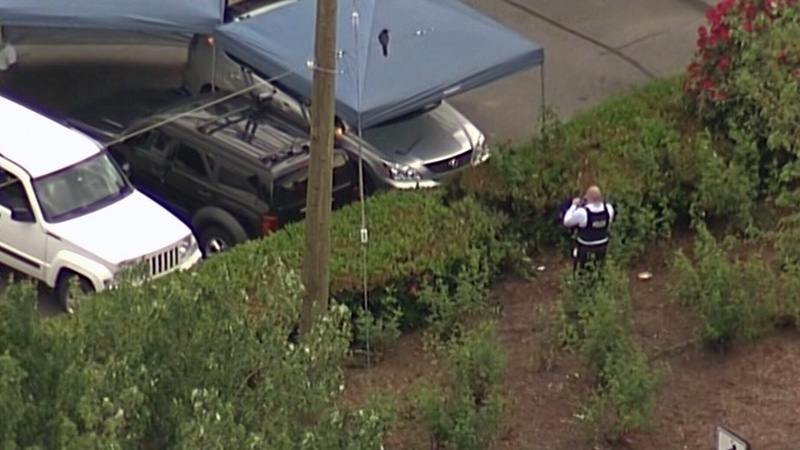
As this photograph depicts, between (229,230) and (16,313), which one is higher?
(229,230)

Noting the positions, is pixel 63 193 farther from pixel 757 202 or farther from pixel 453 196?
pixel 757 202

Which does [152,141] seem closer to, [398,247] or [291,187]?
[291,187]

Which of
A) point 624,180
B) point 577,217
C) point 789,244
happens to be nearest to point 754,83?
point 624,180

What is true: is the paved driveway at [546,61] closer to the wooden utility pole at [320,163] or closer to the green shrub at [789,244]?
the green shrub at [789,244]

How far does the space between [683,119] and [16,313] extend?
932 cm

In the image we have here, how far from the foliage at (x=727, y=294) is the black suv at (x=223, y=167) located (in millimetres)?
4387

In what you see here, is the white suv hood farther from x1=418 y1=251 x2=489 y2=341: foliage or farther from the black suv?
x1=418 y1=251 x2=489 y2=341: foliage

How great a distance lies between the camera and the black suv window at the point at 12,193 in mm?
16172

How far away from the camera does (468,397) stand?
11789mm

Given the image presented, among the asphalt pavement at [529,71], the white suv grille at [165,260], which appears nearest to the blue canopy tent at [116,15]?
the asphalt pavement at [529,71]

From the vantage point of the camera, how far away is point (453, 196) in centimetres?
1593

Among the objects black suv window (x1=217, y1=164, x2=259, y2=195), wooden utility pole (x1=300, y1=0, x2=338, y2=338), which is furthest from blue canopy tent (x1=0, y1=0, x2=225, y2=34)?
wooden utility pole (x1=300, y1=0, x2=338, y2=338)

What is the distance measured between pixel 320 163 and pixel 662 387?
3295mm

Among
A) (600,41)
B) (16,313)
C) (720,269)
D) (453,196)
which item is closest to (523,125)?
(600,41)
